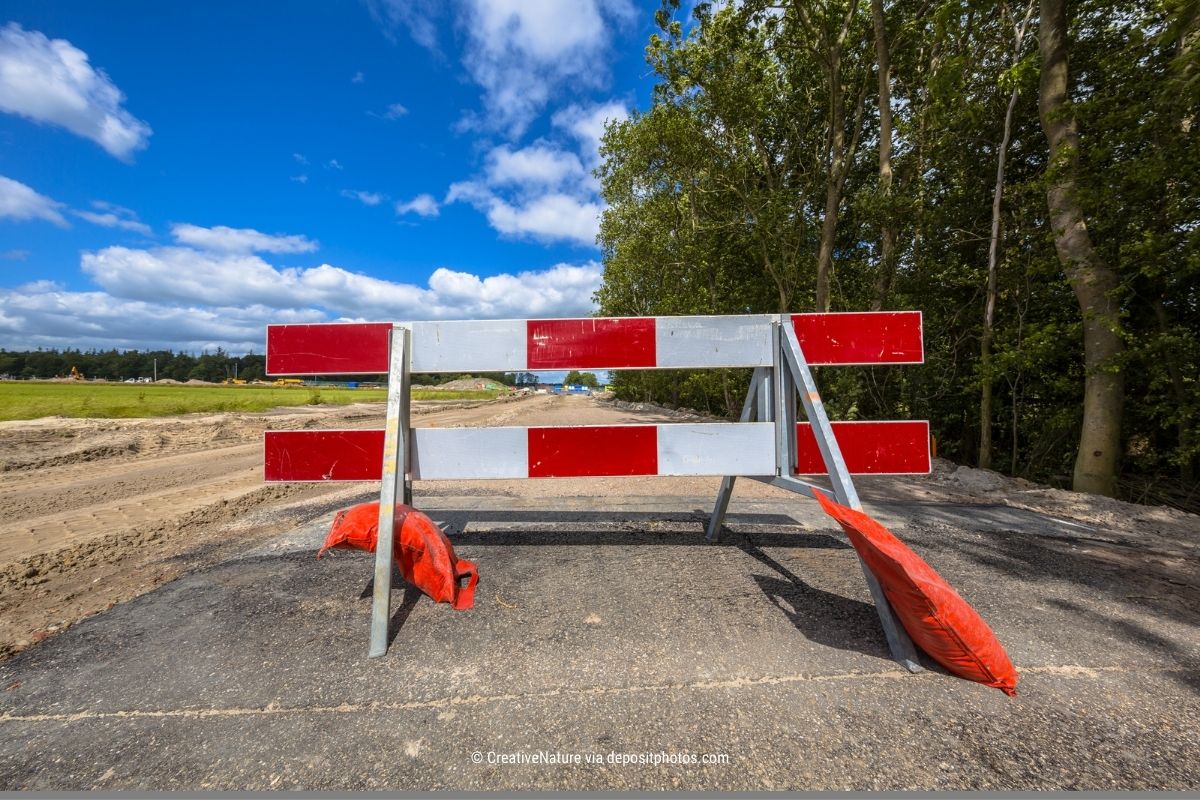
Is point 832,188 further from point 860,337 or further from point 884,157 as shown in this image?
point 860,337

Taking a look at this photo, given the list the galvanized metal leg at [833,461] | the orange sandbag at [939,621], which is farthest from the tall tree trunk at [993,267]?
the orange sandbag at [939,621]

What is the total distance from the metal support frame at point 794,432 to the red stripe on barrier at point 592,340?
2.46 ft

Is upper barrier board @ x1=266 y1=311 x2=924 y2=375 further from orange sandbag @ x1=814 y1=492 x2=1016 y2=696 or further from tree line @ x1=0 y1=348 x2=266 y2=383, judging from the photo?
tree line @ x1=0 y1=348 x2=266 y2=383

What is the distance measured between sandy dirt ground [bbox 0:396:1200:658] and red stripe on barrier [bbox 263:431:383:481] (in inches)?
43.4

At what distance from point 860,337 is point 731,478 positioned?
1.27 meters

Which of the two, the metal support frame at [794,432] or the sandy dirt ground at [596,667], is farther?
the metal support frame at [794,432]

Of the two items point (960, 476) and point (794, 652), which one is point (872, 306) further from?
point (794, 652)

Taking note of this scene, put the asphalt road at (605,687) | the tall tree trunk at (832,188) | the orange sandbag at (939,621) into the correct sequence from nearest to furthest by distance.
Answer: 1. the asphalt road at (605,687)
2. the orange sandbag at (939,621)
3. the tall tree trunk at (832,188)

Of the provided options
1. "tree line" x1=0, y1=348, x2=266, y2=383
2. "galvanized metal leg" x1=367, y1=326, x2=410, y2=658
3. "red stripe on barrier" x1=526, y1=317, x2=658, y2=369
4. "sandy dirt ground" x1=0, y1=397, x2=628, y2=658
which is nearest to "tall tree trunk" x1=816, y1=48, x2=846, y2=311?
"red stripe on barrier" x1=526, y1=317, x2=658, y2=369

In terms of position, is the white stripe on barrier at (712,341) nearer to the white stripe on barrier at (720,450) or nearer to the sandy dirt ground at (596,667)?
the white stripe on barrier at (720,450)

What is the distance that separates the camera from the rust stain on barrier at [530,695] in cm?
159

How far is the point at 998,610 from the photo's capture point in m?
2.33

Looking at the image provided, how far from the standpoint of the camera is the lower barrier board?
8.72ft

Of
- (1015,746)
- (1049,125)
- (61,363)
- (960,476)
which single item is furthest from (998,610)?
(61,363)
